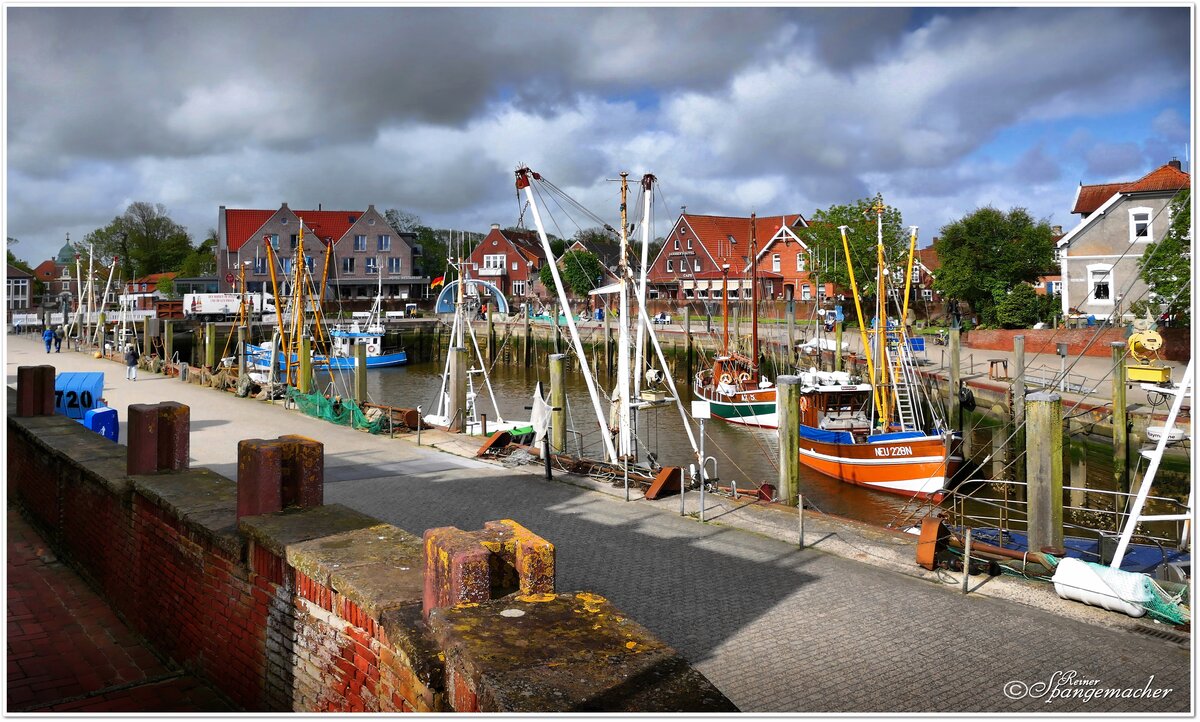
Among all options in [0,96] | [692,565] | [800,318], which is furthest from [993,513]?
[800,318]

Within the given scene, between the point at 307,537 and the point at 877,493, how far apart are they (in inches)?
791

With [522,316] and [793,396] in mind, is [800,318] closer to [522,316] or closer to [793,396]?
[522,316]

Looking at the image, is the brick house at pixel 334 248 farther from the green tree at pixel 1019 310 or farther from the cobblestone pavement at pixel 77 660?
the cobblestone pavement at pixel 77 660

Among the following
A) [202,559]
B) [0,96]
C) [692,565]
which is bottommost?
[692,565]

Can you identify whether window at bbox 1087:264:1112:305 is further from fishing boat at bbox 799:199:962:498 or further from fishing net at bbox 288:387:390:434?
fishing net at bbox 288:387:390:434

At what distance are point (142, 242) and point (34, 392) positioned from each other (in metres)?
113

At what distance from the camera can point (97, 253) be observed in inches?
4473

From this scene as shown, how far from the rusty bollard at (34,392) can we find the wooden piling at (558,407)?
391 inches

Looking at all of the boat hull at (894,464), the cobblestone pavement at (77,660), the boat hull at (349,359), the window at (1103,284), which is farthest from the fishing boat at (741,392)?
the cobblestone pavement at (77,660)

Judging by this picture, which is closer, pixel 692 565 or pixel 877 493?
pixel 692 565

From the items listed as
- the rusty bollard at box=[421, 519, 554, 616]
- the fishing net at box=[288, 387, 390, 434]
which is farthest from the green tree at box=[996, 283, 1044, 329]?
the rusty bollard at box=[421, 519, 554, 616]

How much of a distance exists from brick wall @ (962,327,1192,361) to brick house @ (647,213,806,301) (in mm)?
34248

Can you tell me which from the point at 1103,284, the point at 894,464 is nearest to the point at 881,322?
the point at 894,464

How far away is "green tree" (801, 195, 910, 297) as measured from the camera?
60.0m
